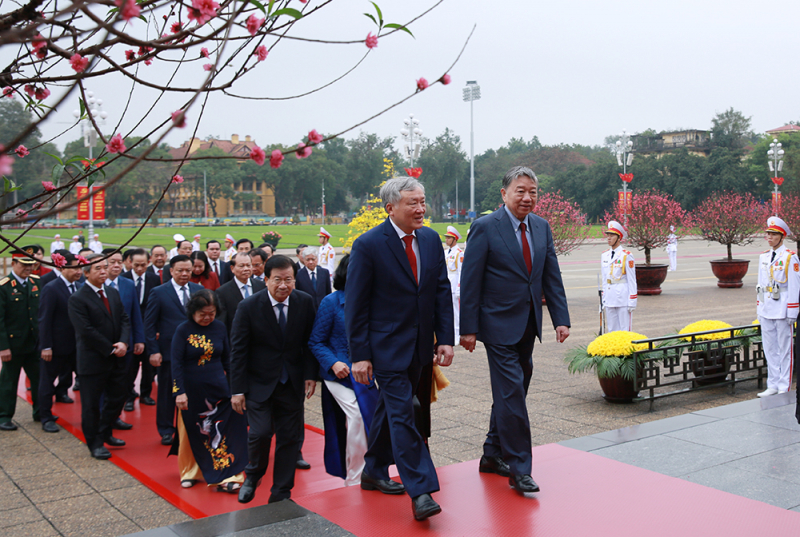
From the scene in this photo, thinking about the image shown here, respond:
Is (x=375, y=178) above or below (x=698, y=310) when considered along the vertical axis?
above

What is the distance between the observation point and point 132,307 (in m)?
6.48

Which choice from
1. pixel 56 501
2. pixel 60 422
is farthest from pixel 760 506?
pixel 60 422

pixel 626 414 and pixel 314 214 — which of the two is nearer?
pixel 626 414

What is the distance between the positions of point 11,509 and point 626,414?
5.20 metres

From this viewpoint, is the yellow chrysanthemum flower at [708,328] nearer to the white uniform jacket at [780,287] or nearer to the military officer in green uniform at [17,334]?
→ the white uniform jacket at [780,287]

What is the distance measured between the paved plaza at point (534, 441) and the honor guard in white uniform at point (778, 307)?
1.39ft

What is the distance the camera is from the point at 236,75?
79.7 inches

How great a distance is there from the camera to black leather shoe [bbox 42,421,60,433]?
6.49 m

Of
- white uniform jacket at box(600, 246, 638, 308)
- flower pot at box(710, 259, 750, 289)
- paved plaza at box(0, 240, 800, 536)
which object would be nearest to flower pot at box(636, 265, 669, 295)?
flower pot at box(710, 259, 750, 289)

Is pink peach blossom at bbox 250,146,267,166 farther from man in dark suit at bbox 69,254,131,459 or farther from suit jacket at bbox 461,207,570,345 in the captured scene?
man in dark suit at bbox 69,254,131,459

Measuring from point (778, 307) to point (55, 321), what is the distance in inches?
288

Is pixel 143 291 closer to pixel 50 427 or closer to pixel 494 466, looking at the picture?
pixel 50 427

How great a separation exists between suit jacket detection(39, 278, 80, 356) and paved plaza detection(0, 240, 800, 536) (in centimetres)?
83

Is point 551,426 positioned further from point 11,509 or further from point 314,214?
point 314,214
